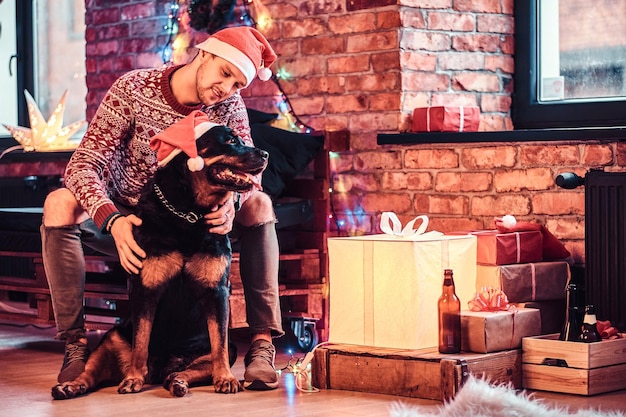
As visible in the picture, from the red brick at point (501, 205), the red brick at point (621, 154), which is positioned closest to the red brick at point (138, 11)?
the red brick at point (501, 205)

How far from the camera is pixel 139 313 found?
11.3 feet

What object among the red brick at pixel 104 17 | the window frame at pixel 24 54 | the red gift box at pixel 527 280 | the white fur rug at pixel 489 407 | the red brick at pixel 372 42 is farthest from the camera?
the window frame at pixel 24 54

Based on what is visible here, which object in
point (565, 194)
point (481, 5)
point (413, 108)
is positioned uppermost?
point (481, 5)

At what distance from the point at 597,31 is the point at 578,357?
1391 mm

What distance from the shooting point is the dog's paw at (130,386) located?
11.3 ft

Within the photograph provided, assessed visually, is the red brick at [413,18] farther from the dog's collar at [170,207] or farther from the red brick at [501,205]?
the dog's collar at [170,207]

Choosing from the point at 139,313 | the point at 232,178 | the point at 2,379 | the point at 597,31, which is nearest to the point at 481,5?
the point at 597,31

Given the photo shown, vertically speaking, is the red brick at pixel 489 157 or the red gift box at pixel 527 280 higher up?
the red brick at pixel 489 157

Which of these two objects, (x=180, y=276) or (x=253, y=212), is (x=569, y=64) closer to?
→ (x=253, y=212)

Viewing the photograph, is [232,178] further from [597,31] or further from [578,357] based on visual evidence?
[597,31]

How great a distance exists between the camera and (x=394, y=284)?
3.52 metres

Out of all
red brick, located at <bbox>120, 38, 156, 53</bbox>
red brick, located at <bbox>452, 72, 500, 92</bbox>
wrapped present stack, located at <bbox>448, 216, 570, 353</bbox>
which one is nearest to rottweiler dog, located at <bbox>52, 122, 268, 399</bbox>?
wrapped present stack, located at <bbox>448, 216, 570, 353</bbox>

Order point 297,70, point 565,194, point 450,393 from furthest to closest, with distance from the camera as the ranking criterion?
point 297,70 < point 565,194 < point 450,393

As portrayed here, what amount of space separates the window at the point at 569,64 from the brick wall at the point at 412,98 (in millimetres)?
70
